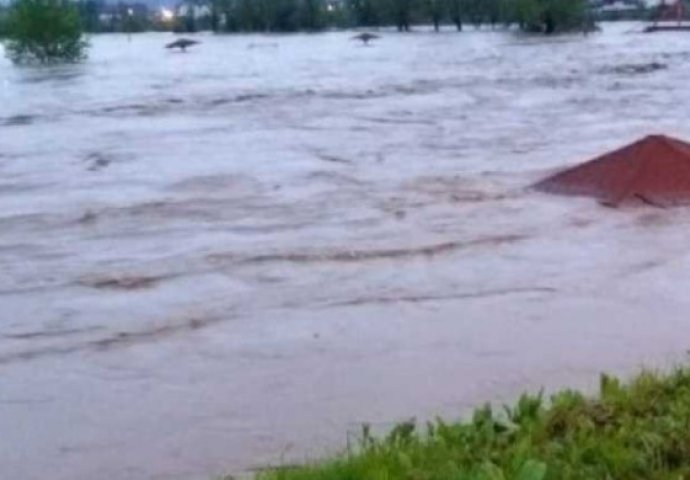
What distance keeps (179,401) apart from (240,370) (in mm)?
855

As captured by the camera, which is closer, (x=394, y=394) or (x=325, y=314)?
(x=394, y=394)

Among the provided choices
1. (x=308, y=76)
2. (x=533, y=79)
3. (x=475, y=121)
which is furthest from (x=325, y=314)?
(x=308, y=76)

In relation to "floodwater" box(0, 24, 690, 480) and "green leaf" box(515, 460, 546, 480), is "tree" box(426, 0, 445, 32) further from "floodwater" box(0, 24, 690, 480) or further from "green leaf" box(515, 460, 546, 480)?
"green leaf" box(515, 460, 546, 480)

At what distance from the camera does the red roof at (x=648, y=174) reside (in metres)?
16.8

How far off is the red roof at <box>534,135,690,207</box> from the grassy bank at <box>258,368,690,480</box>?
9.54 m

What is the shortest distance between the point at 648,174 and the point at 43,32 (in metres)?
46.3

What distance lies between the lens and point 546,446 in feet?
21.5

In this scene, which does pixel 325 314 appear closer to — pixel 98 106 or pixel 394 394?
pixel 394 394

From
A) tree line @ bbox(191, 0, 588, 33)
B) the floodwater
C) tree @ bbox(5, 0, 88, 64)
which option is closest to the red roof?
the floodwater

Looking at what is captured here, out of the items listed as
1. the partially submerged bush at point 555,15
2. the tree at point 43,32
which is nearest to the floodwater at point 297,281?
the tree at point 43,32

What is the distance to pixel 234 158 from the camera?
23391mm

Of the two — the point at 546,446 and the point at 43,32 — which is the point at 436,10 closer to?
the point at 43,32

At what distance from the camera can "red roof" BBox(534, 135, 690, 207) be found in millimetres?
16750

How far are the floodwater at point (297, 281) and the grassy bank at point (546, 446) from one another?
1.43 metres
